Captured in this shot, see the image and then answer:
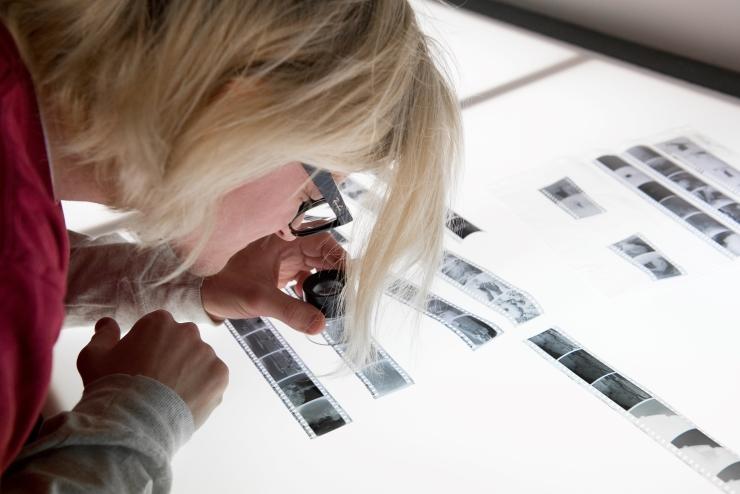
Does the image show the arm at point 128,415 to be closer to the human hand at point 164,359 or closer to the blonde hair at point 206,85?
the human hand at point 164,359

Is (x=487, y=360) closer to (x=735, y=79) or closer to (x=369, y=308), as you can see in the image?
(x=369, y=308)

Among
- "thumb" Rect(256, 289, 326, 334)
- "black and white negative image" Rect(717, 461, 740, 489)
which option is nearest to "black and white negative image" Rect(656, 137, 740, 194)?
"black and white negative image" Rect(717, 461, 740, 489)

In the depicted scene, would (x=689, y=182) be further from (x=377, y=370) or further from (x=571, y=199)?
(x=377, y=370)

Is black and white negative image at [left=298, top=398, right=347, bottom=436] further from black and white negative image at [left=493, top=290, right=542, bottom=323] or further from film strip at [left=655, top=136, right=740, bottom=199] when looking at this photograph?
film strip at [left=655, top=136, right=740, bottom=199]

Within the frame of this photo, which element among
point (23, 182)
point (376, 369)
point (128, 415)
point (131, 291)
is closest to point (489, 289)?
point (376, 369)

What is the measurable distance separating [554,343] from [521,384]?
0.11 metres

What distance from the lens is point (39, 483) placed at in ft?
2.96

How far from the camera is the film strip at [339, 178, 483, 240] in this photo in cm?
165

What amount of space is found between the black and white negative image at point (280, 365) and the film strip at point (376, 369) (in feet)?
0.24

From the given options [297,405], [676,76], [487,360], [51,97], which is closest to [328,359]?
[297,405]

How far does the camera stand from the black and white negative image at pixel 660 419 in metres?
1.25

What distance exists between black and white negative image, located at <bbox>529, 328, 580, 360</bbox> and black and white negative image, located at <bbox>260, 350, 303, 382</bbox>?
1.26 feet

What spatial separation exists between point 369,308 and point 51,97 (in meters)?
0.56

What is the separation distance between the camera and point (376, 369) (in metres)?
1.34
